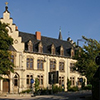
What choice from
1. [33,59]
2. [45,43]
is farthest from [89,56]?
[45,43]

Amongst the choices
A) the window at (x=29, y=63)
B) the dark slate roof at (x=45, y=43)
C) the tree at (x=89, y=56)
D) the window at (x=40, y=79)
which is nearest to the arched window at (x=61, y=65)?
the dark slate roof at (x=45, y=43)

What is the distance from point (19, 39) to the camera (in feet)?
144

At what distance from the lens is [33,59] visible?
45812mm

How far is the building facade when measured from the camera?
4259cm

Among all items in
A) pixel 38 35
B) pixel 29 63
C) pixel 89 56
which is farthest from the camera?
pixel 38 35

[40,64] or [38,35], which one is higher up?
[38,35]

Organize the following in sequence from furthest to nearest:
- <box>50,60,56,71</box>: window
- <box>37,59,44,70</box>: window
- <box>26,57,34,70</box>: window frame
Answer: <box>50,60,56,71</box>: window < <box>37,59,44,70</box>: window < <box>26,57,34,70</box>: window frame

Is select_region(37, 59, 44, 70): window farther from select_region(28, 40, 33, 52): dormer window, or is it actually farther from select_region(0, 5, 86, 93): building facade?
select_region(28, 40, 33, 52): dormer window

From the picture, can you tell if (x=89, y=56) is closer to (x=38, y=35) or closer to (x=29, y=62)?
(x=29, y=62)

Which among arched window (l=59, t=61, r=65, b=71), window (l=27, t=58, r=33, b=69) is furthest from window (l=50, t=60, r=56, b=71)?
window (l=27, t=58, r=33, b=69)

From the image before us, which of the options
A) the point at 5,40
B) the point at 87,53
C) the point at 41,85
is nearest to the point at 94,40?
the point at 87,53

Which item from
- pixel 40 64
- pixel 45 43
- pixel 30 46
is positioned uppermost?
pixel 45 43

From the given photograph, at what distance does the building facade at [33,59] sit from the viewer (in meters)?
42.6

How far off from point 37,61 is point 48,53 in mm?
3592
